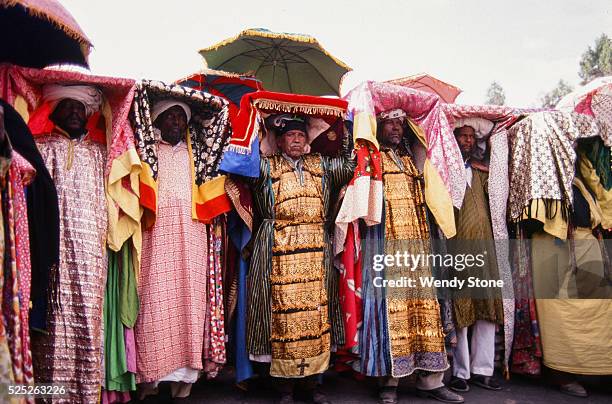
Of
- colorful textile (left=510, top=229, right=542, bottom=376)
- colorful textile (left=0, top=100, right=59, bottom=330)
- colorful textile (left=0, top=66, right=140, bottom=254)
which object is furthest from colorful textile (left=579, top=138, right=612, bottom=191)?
colorful textile (left=0, top=100, right=59, bottom=330)

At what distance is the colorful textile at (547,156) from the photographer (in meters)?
4.05

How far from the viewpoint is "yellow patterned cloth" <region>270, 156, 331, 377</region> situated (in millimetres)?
3508

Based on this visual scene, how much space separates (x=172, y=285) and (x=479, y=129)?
3.23 meters

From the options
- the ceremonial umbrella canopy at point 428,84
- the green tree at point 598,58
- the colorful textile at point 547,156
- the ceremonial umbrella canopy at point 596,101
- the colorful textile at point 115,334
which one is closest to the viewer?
the colorful textile at point 115,334

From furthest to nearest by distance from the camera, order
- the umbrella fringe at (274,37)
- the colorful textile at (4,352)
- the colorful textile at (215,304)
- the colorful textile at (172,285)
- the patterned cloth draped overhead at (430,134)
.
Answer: the umbrella fringe at (274,37) → the patterned cloth draped overhead at (430,134) → the colorful textile at (215,304) → the colorful textile at (172,285) → the colorful textile at (4,352)

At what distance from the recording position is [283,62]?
541 centimetres

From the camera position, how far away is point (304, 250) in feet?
12.1

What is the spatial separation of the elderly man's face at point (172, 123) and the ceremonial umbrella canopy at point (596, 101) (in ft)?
12.3

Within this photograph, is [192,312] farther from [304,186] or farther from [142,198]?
[304,186]

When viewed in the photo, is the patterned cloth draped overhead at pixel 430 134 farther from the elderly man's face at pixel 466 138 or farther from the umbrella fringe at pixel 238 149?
the umbrella fringe at pixel 238 149

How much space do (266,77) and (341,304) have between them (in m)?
3.05

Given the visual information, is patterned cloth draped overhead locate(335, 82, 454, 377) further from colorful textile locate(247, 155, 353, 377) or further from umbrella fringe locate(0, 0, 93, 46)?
umbrella fringe locate(0, 0, 93, 46)

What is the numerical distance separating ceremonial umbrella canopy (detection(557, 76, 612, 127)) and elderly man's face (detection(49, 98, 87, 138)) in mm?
4459

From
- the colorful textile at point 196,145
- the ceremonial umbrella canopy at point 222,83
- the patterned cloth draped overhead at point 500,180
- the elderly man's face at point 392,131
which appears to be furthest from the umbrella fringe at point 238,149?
the patterned cloth draped overhead at point 500,180
